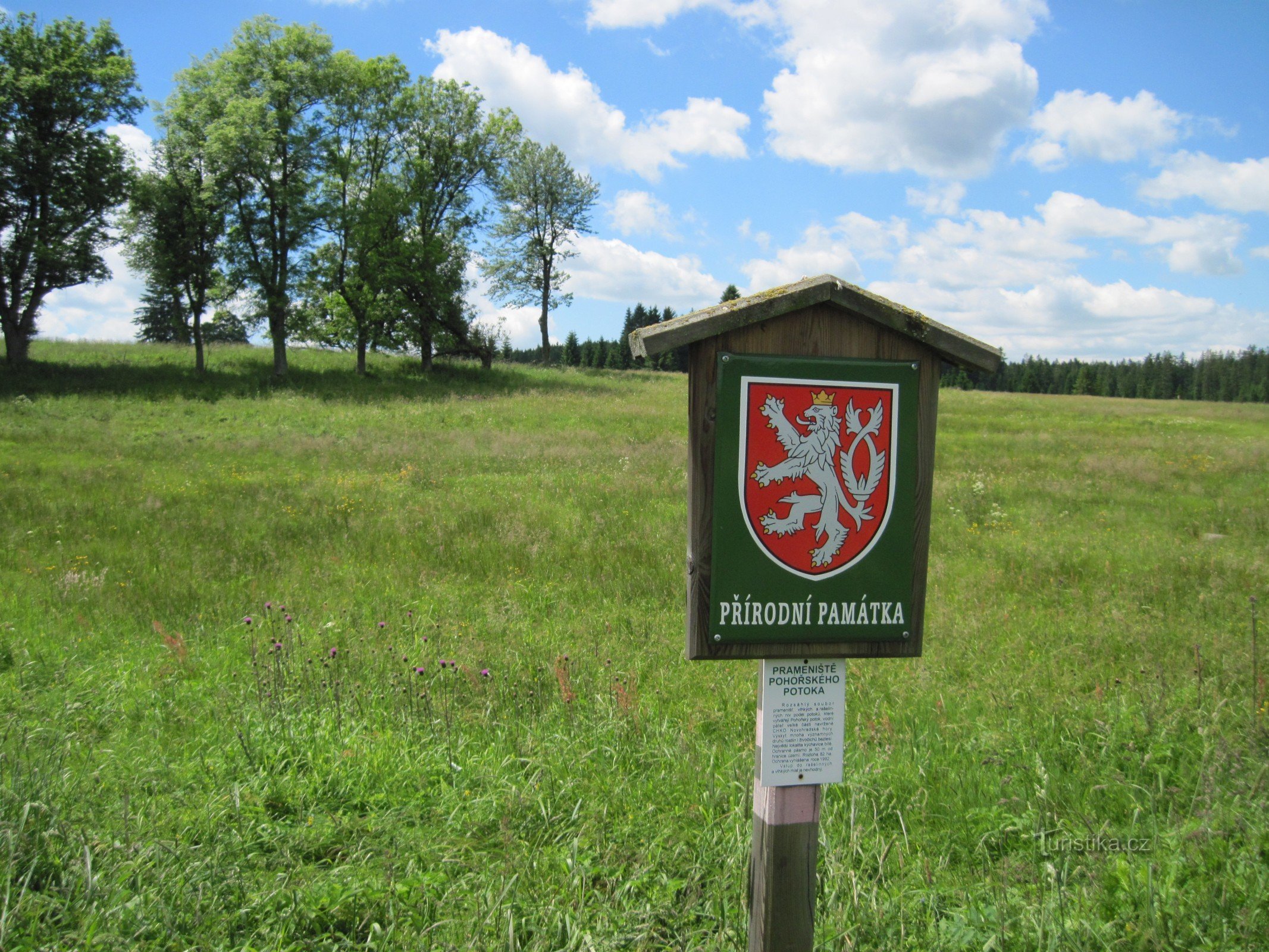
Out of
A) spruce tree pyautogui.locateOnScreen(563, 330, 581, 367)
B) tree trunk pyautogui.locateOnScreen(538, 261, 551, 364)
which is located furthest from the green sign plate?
spruce tree pyautogui.locateOnScreen(563, 330, 581, 367)

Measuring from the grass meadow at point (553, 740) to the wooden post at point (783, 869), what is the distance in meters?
0.46

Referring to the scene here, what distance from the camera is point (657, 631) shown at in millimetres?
6473

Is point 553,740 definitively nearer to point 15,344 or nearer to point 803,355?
point 803,355

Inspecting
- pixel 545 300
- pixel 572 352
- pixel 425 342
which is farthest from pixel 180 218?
pixel 572 352

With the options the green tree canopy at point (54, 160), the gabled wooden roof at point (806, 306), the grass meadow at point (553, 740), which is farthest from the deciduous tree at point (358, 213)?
the gabled wooden roof at point (806, 306)

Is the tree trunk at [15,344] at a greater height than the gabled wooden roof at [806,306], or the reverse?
the tree trunk at [15,344]

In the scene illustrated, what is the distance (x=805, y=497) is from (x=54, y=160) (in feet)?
113

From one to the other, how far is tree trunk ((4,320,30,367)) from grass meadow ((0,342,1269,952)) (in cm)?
2132

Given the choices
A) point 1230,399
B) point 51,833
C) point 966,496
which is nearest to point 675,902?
Answer: point 51,833

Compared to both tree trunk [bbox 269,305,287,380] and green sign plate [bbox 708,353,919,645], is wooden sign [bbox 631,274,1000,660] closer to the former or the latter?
green sign plate [bbox 708,353,919,645]

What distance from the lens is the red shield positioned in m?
2.36

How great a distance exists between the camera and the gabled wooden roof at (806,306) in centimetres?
233

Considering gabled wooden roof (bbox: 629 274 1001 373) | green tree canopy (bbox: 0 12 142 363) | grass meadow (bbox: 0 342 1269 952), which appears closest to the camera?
gabled wooden roof (bbox: 629 274 1001 373)

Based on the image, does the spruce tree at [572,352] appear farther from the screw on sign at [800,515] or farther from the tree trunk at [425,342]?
the screw on sign at [800,515]
